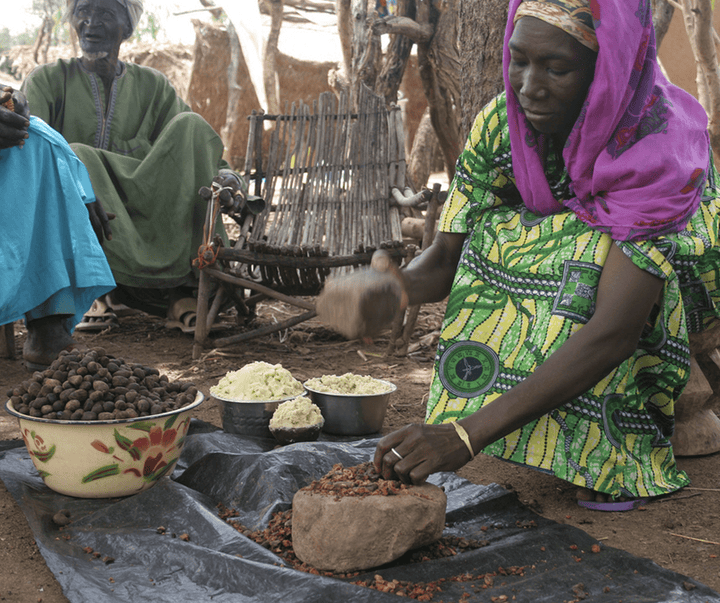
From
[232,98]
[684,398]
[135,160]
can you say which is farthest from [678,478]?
[232,98]

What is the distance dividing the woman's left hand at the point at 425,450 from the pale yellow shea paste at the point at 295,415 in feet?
2.79

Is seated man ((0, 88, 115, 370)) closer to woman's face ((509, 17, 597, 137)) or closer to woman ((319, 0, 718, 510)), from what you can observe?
woman ((319, 0, 718, 510))

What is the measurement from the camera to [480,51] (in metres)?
3.33

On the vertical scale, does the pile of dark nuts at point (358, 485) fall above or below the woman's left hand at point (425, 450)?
below

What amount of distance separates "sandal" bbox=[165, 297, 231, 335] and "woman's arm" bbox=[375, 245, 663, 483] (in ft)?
9.19

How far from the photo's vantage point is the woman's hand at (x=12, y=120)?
2.81 meters

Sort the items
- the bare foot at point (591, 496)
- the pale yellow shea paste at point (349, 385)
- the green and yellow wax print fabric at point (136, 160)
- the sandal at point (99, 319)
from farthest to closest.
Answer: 1. the sandal at point (99, 319)
2. the green and yellow wax print fabric at point (136, 160)
3. the pale yellow shea paste at point (349, 385)
4. the bare foot at point (591, 496)

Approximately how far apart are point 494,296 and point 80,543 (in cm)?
136

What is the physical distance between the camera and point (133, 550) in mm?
1643

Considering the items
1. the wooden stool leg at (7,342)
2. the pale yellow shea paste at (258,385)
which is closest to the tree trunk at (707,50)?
the pale yellow shea paste at (258,385)

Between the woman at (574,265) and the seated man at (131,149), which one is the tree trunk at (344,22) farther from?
the woman at (574,265)

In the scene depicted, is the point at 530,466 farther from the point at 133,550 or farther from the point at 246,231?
the point at 246,231

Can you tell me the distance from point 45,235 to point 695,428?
2786 millimetres

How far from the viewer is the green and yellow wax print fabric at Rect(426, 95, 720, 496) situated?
184 centimetres
